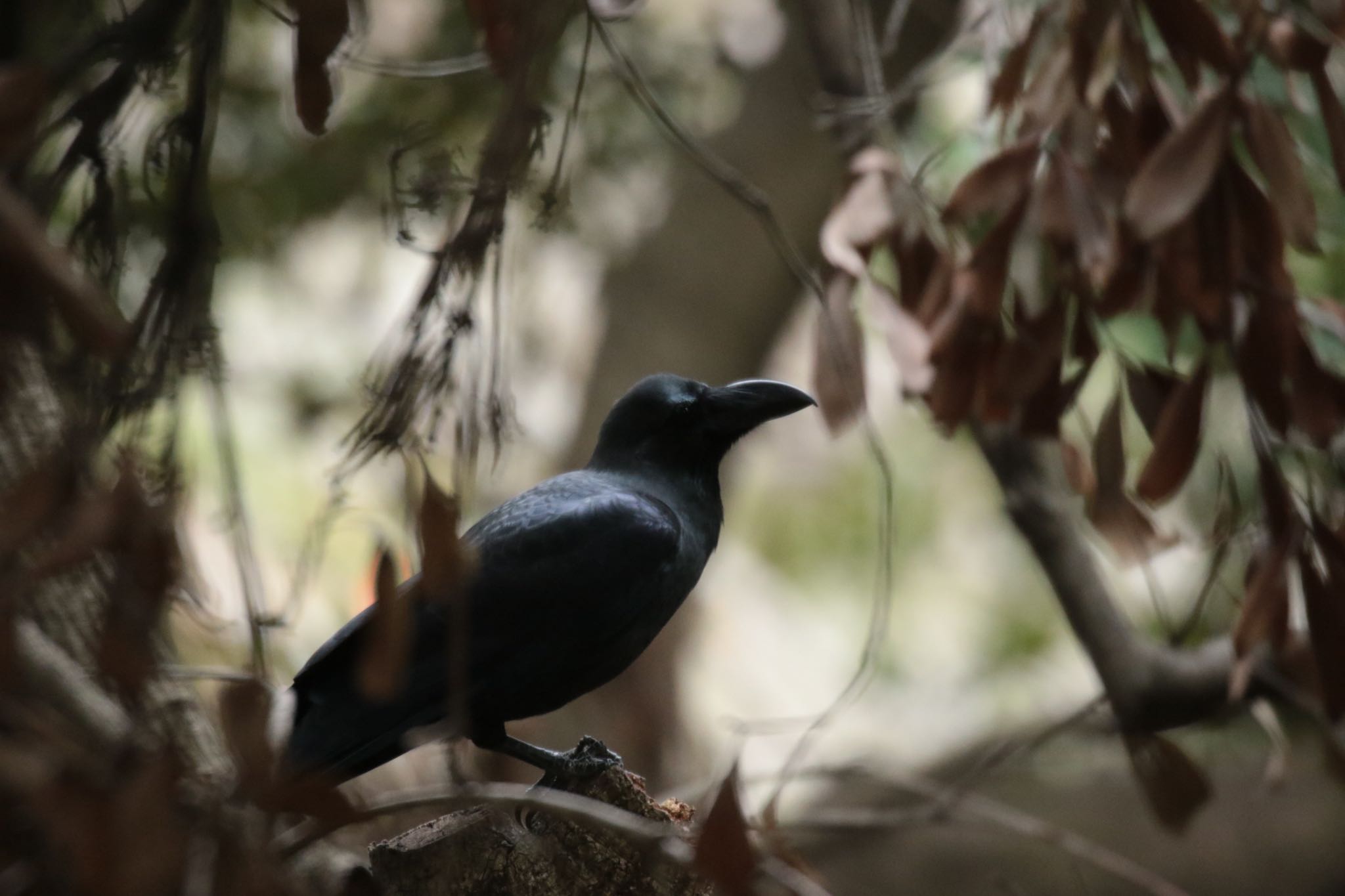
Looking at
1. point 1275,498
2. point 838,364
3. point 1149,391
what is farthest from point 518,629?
point 1275,498

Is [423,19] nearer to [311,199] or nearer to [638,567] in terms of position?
[311,199]

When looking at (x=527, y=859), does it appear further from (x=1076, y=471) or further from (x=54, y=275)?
(x=1076, y=471)

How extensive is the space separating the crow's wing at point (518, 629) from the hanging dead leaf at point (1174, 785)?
3.87 ft

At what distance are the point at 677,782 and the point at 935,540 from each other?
307cm

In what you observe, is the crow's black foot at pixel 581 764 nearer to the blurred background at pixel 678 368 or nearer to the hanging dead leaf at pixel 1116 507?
the hanging dead leaf at pixel 1116 507

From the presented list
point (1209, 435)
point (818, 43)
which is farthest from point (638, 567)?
point (1209, 435)

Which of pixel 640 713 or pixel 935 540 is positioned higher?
pixel 640 713

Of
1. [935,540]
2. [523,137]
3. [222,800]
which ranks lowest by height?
[935,540]

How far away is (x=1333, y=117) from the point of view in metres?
2.38

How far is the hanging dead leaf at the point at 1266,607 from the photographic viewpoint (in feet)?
8.76

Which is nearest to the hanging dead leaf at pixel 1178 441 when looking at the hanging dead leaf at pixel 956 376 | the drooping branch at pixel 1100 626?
the hanging dead leaf at pixel 956 376

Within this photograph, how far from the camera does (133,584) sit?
1.52m

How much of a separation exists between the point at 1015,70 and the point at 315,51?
1451 millimetres

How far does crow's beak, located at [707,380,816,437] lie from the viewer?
10.2 feet
